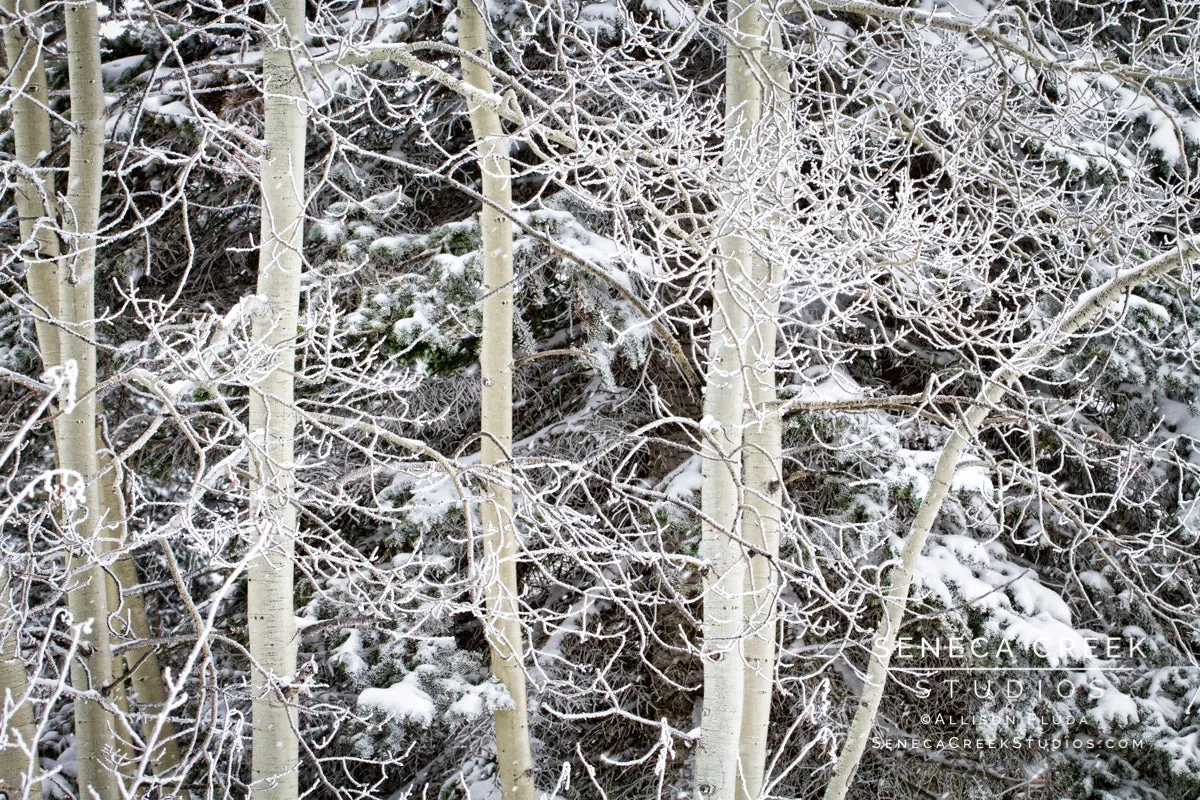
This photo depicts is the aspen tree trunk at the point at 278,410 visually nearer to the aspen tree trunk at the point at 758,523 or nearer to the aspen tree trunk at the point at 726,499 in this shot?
the aspen tree trunk at the point at 726,499

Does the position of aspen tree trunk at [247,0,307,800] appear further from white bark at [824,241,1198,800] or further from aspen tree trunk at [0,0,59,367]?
white bark at [824,241,1198,800]

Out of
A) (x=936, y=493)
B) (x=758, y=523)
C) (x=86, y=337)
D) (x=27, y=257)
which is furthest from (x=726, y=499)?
(x=27, y=257)

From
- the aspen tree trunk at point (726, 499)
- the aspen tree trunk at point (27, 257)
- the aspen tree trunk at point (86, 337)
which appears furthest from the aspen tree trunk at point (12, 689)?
the aspen tree trunk at point (726, 499)

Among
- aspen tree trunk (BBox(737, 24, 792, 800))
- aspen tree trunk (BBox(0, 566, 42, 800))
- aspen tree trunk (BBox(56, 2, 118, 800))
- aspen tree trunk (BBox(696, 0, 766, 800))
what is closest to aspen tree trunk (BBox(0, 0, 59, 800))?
aspen tree trunk (BBox(0, 566, 42, 800))

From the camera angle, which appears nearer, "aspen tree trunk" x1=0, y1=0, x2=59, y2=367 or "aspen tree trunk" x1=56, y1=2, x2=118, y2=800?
→ "aspen tree trunk" x1=56, y1=2, x2=118, y2=800

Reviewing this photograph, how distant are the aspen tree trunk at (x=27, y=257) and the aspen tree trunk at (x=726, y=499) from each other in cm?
262

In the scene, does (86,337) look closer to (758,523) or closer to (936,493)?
(758,523)

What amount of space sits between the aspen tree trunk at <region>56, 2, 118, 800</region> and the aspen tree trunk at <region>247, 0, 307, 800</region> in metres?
0.58

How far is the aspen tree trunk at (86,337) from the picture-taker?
3441mm

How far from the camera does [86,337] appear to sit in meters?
3.25

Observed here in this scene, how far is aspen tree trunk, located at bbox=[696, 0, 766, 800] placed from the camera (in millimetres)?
3453

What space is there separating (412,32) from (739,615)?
442cm

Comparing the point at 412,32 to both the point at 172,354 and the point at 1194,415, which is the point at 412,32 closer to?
the point at 172,354

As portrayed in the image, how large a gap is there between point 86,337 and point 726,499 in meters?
2.48
